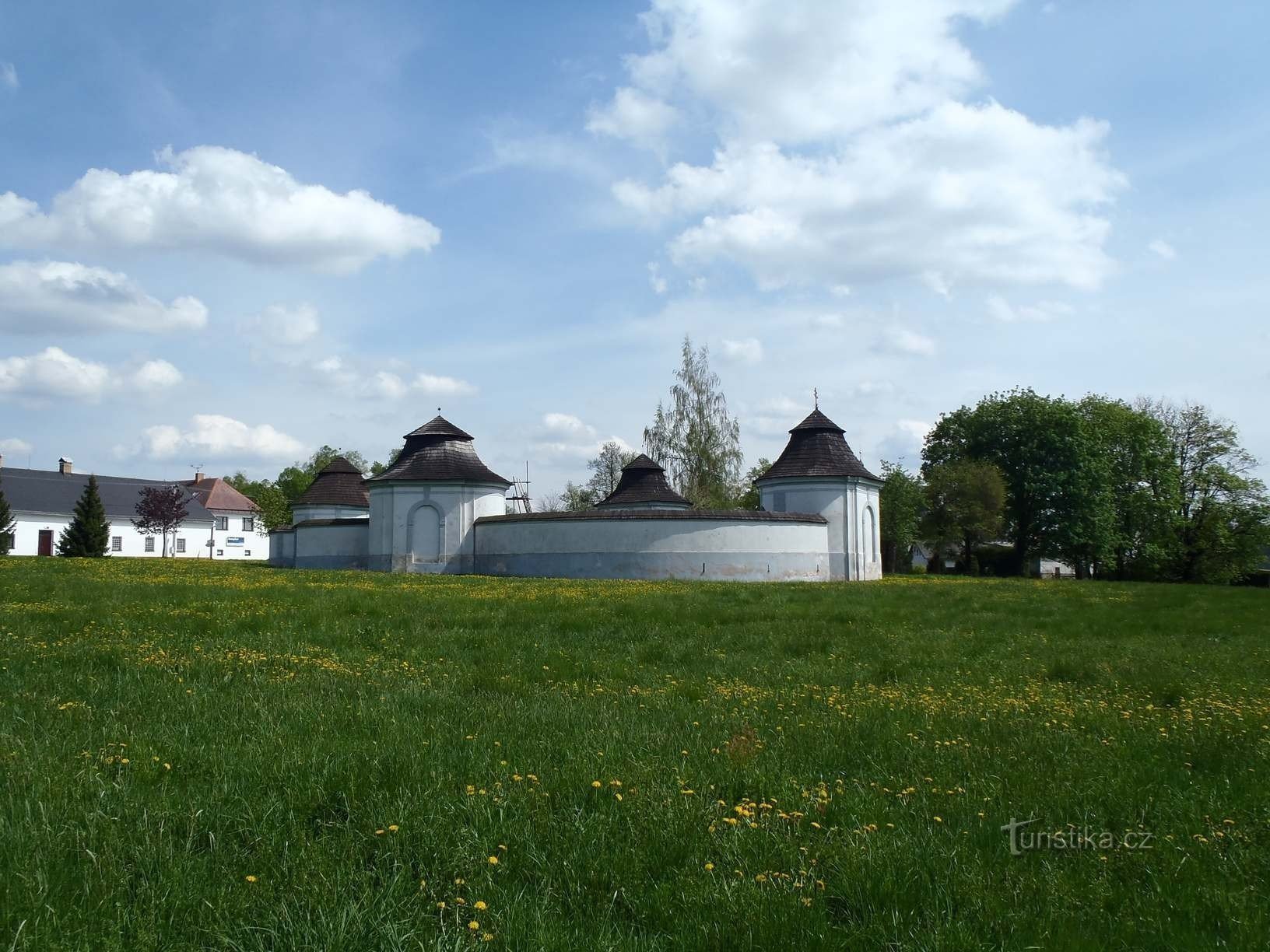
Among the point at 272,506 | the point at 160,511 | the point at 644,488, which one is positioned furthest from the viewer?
the point at 272,506

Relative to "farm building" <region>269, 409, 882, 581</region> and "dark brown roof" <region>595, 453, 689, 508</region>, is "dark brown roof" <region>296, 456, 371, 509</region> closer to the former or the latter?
"farm building" <region>269, 409, 882, 581</region>

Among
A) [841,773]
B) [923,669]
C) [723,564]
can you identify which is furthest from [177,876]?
[723,564]

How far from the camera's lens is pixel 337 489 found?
52469 mm

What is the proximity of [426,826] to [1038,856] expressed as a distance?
3.15 metres

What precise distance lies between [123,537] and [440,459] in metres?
46.7

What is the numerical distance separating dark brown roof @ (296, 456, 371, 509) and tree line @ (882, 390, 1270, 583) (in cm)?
3094

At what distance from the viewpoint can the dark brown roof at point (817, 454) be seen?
40344 millimetres

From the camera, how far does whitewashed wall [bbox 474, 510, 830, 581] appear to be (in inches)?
1409

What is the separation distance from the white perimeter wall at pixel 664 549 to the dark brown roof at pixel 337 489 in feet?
59.6

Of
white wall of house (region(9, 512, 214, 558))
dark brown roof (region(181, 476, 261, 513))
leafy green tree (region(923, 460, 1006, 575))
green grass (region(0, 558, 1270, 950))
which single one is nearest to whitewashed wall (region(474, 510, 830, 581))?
leafy green tree (region(923, 460, 1006, 575))

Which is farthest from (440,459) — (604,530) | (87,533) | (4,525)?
(4,525)

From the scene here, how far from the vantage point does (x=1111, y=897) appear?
164 inches

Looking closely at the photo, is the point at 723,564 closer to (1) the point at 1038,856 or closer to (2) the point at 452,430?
(2) the point at 452,430

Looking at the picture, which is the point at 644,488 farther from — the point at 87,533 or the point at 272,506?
the point at 272,506
